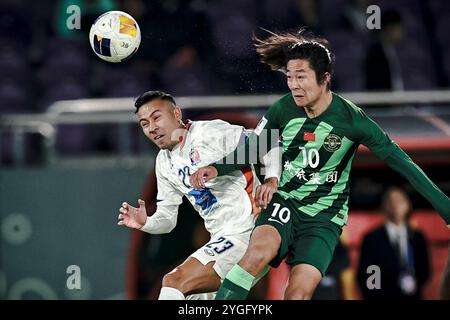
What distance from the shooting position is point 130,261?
8180 mm

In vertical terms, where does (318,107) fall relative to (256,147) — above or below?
above

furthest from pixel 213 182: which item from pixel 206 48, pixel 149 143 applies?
pixel 149 143

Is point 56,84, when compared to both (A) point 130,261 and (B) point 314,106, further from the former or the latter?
(B) point 314,106

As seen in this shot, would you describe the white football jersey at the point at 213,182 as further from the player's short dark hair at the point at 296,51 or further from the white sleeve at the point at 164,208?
the player's short dark hair at the point at 296,51

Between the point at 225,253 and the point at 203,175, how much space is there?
0.44 m

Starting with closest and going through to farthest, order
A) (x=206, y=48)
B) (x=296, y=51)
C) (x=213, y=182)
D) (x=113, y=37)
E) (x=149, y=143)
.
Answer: (x=296, y=51)
(x=213, y=182)
(x=113, y=37)
(x=206, y=48)
(x=149, y=143)

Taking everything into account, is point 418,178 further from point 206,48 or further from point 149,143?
point 149,143

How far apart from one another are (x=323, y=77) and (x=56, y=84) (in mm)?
3738

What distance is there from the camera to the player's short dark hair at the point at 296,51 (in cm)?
589

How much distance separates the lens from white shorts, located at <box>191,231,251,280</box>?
597cm

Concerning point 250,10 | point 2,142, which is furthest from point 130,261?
point 250,10

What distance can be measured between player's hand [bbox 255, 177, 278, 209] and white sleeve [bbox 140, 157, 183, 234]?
21.7 inches

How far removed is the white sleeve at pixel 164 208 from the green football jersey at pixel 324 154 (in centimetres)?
42

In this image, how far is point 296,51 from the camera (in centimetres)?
593
